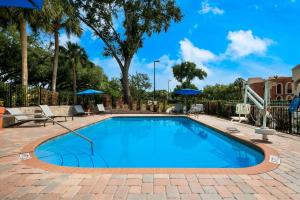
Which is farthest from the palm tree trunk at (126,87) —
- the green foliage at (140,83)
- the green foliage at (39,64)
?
the green foliage at (140,83)

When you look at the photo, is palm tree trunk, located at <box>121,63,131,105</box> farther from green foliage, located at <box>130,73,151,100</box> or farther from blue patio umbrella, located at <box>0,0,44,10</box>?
blue patio umbrella, located at <box>0,0,44,10</box>

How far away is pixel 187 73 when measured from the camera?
6406 cm

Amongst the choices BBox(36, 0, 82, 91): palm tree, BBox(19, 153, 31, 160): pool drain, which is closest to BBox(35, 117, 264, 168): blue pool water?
BBox(19, 153, 31, 160): pool drain

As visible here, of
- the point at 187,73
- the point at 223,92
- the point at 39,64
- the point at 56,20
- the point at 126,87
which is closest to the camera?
the point at 56,20

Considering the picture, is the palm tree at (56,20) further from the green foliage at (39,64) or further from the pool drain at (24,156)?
the pool drain at (24,156)

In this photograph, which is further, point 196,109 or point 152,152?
point 196,109

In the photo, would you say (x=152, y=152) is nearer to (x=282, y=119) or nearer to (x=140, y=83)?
(x=282, y=119)

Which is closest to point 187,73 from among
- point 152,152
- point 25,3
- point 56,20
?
point 56,20

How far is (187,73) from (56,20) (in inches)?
1766

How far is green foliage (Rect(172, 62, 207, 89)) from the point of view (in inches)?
2493

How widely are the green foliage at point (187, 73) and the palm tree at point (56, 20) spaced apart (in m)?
41.1

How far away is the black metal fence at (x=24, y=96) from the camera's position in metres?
13.0

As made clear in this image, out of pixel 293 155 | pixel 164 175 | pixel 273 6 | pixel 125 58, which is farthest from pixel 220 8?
pixel 164 175

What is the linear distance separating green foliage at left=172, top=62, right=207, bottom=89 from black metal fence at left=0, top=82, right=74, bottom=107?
45.8 meters
